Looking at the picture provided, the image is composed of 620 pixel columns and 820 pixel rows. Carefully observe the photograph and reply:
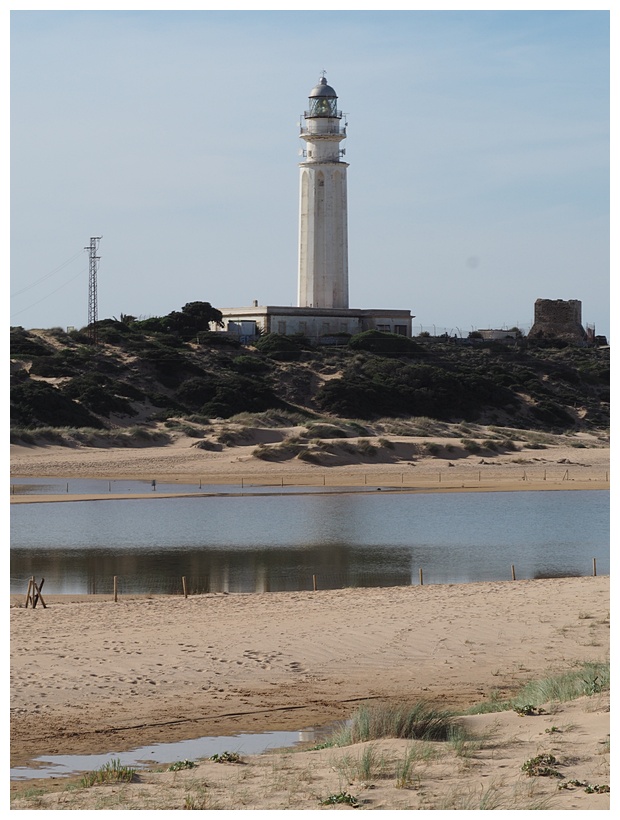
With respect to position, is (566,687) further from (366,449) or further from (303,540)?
(366,449)

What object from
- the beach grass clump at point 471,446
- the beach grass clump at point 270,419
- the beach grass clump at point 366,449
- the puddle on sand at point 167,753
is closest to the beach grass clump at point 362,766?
the puddle on sand at point 167,753

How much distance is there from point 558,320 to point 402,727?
8110 cm

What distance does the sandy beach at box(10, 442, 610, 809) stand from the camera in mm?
10750

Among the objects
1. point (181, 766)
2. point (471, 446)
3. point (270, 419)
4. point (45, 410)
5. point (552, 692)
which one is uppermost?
point (45, 410)

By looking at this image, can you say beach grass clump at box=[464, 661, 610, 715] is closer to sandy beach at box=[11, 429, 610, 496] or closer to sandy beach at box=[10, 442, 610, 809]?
sandy beach at box=[10, 442, 610, 809]

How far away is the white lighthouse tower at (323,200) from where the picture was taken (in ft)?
246

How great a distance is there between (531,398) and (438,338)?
15469mm

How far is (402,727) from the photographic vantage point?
1141 centimetres

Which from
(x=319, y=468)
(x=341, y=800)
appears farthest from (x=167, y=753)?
(x=319, y=468)

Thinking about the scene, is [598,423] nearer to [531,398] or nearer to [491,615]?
[531,398]

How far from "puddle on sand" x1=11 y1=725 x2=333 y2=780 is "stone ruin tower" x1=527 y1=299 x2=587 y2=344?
78.4 m

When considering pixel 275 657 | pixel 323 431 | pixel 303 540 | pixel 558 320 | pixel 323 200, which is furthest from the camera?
pixel 558 320

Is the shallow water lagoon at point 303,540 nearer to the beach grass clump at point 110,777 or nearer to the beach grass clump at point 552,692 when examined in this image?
the beach grass clump at point 552,692
